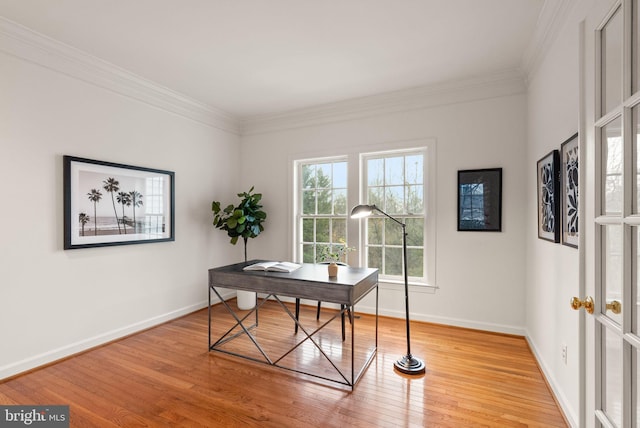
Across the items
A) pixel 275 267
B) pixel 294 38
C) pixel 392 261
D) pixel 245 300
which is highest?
pixel 294 38

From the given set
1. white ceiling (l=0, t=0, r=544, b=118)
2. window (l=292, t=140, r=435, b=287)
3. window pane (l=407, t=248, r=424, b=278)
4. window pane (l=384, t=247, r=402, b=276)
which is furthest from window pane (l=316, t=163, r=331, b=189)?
window pane (l=407, t=248, r=424, b=278)

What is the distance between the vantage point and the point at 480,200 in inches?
132

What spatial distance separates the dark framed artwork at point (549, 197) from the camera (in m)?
2.18

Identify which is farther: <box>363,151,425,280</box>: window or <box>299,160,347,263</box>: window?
<box>299,160,347,263</box>: window

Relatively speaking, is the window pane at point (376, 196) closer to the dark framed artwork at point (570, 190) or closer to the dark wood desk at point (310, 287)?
the dark wood desk at point (310, 287)

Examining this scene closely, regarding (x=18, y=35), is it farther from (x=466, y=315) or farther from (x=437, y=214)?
(x=466, y=315)

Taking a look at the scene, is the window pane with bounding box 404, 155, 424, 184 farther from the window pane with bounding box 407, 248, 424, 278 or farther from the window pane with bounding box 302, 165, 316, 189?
the window pane with bounding box 302, 165, 316, 189

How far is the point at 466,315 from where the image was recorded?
3.46 metres

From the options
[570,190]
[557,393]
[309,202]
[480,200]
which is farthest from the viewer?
[309,202]

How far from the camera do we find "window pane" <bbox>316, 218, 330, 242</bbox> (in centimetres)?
431

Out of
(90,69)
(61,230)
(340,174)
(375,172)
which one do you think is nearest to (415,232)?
(375,172)

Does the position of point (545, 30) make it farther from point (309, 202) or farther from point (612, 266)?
point (309, 202)

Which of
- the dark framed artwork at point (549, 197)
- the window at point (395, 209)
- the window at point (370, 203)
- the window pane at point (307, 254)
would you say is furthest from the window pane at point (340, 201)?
the dark framed artwork at point (549, 197)

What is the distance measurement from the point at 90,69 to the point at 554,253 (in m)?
4.23
